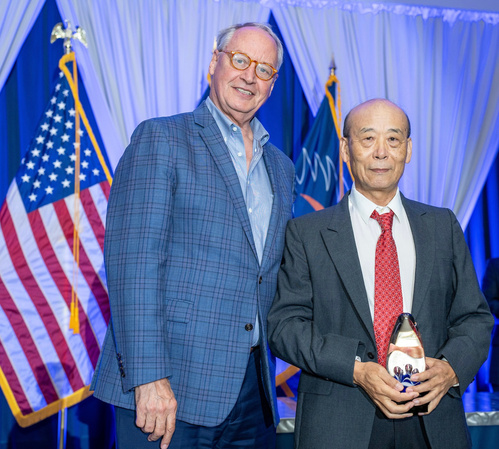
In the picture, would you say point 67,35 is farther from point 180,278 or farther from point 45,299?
point 180,278

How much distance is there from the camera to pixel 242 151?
77.7 inches

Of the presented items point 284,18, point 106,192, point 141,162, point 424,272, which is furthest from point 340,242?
point 284,18

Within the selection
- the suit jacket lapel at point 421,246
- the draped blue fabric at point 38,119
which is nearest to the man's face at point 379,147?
the suit jacket lapel at point 421,246

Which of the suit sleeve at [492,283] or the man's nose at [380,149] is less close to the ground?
the man's nose at [380,149]

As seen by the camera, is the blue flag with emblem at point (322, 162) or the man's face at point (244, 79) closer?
the man's face at point (244, 79)

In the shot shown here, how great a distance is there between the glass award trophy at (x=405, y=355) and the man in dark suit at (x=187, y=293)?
16.8 inches

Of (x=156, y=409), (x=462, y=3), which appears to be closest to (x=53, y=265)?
(x=156, y=409)

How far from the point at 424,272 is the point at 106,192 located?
2.85 m

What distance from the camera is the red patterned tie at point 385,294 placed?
5.54 feet

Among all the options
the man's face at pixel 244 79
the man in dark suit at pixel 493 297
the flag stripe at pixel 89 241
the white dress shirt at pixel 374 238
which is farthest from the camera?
the man in dark suit at pixel 493 297

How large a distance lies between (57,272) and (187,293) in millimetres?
2565

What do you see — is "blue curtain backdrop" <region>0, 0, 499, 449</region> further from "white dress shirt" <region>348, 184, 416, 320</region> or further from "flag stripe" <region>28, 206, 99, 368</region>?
"white dress shirt" <region>348, 184, 416, 320</region>

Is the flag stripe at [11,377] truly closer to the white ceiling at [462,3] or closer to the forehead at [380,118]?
the forehead at [380,118]

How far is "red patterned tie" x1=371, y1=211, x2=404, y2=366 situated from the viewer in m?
1.69
